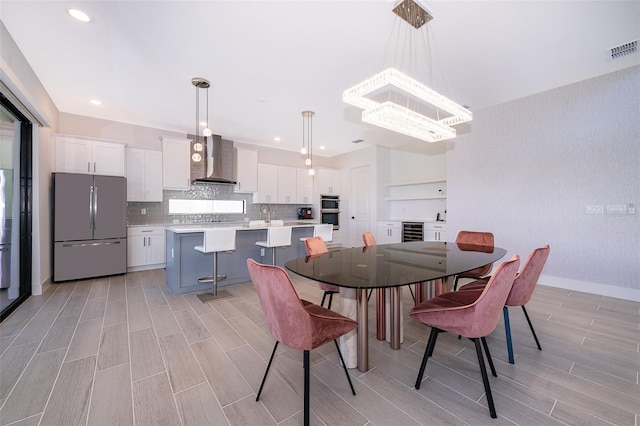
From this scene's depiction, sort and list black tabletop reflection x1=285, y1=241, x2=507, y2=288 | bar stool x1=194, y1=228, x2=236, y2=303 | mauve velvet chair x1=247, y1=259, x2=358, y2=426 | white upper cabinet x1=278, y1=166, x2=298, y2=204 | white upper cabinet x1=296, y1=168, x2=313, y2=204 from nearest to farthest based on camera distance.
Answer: mauve velvet chair x1=247, y1=259, x2=358, y2=426
black tabletop reflection x1=285, y1=241, x2=507, y2=288
bar stool x1=194, y1=228, x2=236, y2=303
white upper cabinet x1=278, y1=166, x2=298, y2=204
white upper cabinet x1=296, y1=168, x2=313, y2=204

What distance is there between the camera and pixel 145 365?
1912 millimetres

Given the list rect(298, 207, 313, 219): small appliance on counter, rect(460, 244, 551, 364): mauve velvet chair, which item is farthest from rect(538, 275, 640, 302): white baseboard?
rect(298, 207, 313, 219): small appliance on counter

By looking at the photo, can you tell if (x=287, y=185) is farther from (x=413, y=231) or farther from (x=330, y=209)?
(x=413, y=231)

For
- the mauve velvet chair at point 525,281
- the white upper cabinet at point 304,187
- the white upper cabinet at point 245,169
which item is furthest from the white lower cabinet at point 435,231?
the white upper cabinet at point 245,169

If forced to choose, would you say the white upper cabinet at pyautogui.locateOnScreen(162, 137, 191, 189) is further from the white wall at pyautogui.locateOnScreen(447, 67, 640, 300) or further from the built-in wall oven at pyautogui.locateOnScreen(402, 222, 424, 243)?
the white wall at pyautogui.locateOnScreen(447, 67, 640, 300)

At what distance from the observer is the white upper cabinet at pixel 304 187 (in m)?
6.99

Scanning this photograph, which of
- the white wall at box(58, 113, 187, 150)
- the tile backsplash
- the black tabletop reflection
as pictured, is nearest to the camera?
the black tabletop reflection

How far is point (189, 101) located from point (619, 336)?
5680mm

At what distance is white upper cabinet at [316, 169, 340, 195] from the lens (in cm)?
727

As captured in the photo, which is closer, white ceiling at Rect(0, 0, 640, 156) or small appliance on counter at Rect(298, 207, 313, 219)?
white ceiling at Rect(0, 0, 640, 156)

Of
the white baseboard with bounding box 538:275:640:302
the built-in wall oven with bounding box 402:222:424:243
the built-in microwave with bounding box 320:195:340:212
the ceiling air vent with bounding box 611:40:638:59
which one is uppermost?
the ceiling air vent with bounding box 611:40:638:59

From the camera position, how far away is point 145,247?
4.76 m

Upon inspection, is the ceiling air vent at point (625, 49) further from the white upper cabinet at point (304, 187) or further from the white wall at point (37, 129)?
the white wall at point (37, 129)

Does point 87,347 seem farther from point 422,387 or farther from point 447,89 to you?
point 447,89
